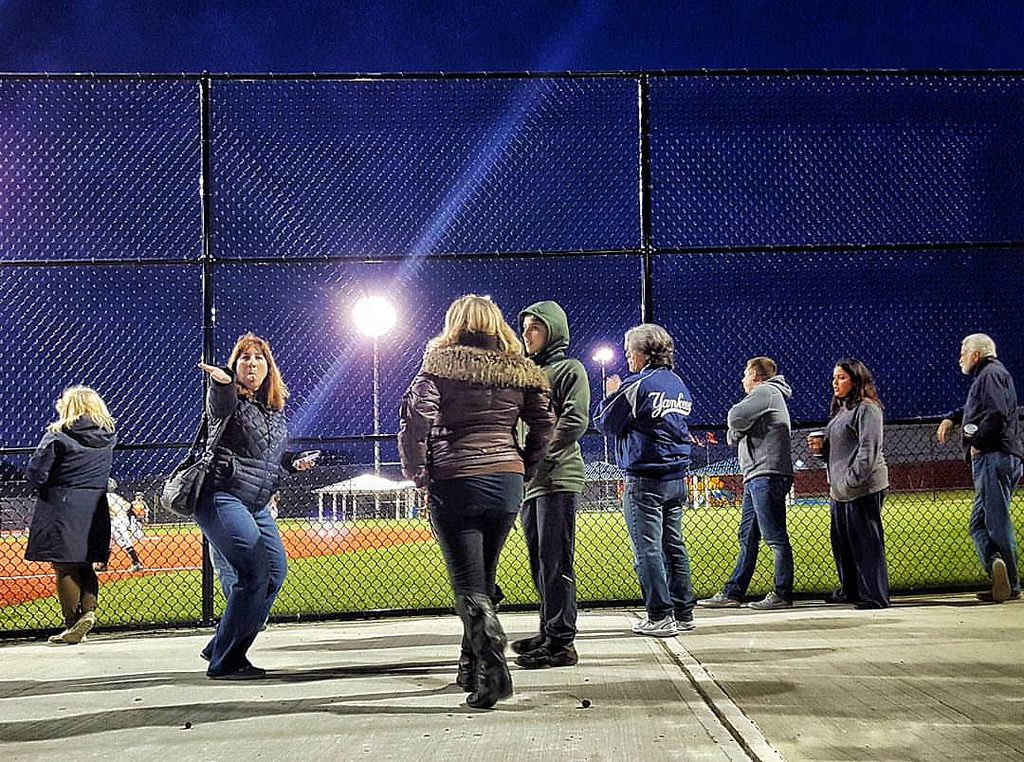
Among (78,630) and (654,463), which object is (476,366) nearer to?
(654,463)

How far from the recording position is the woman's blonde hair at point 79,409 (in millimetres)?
7688

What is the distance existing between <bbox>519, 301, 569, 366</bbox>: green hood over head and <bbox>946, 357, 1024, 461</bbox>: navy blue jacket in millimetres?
3524

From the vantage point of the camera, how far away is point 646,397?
689 centimetres

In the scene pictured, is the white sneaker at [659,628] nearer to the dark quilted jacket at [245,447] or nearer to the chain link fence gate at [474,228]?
the chain link fence gate at [474,228]

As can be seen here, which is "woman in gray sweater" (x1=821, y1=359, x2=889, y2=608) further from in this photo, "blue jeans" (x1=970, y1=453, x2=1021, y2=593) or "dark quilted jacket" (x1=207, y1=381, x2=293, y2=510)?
"dark quilted jacket" (x1=207, y1=381, x2=293, y2=510)

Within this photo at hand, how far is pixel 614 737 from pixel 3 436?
5803 mm

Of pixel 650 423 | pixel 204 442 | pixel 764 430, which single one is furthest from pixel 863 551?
pixel 204 442

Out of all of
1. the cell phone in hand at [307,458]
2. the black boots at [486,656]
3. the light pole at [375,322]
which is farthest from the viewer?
the light pole at [375,322]

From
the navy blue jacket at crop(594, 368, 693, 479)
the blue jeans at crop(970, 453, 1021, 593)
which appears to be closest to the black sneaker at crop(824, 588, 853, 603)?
the blue jeans at crop(970, 453, 1021, 593)

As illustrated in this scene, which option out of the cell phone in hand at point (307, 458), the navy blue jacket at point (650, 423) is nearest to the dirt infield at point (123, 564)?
the cell phone in hand at point (307, 458)

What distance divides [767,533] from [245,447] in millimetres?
3943

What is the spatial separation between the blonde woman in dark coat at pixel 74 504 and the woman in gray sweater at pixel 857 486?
491cm

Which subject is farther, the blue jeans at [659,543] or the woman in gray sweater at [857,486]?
the woman in gray sweater at [857,486]

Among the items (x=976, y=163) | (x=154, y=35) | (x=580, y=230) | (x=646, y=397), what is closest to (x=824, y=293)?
(x=976, y=163)
